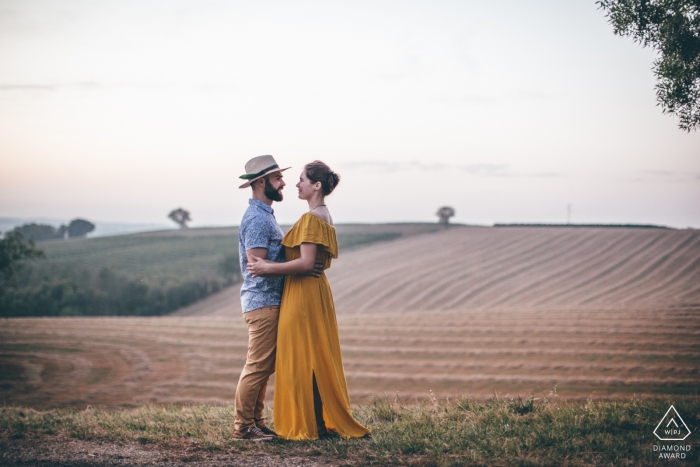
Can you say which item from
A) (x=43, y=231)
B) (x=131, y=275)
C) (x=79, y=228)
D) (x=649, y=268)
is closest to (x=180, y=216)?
(x=79, y=228)

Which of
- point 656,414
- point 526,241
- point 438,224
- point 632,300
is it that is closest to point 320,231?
point 656,414

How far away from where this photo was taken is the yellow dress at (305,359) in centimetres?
533

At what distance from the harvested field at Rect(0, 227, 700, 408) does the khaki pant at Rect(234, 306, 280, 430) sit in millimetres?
11953

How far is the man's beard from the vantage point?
216 inches

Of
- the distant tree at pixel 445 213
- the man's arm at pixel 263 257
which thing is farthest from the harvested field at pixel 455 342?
the distant tree at pixel 445 213

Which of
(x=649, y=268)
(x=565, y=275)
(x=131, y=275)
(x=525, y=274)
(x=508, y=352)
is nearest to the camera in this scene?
(x=508, y=352)

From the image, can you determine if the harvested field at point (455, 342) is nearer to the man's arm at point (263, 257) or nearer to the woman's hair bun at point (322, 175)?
the man's arm at point (263, 257)

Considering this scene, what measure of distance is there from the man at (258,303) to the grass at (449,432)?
297mm

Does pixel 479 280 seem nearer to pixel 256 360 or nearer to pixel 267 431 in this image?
pixel 267 431

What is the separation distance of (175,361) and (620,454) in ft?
77.9

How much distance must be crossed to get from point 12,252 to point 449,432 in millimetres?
26621

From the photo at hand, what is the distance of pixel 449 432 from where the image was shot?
210 inches

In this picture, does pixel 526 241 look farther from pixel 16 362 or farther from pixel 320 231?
pixel 320 231

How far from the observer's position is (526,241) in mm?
52812
